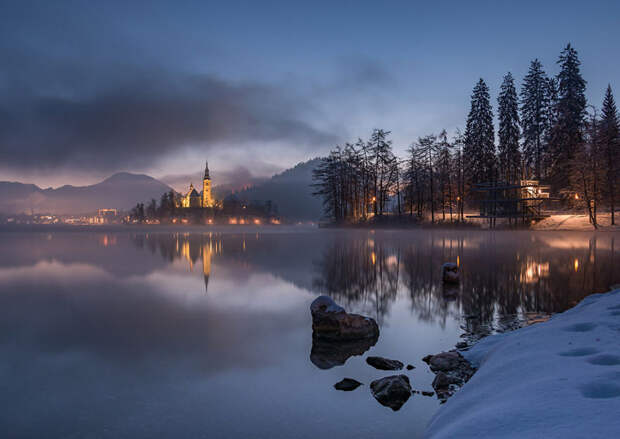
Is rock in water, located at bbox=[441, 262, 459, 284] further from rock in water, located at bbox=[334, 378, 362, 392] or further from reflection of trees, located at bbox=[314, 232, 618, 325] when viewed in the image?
rock in water, located at bbox=[334, 378, 362, 392]

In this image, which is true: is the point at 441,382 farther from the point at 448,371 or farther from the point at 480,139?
the point at 480,139

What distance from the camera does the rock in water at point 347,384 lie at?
18.8 feet

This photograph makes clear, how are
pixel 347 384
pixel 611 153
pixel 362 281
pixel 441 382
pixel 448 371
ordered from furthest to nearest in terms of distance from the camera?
pixel 611 153, pixel 362 281, pixel 448 371, pixel 347 384, pixel 441 382

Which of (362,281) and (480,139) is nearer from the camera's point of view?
(362,281)

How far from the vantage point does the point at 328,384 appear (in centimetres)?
597

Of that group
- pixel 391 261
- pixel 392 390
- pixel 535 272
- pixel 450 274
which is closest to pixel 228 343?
pixel 392 390

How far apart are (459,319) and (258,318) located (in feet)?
18.2

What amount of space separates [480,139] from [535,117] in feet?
32.4

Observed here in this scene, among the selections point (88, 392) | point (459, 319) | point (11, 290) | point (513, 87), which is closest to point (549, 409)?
point (88, 392)

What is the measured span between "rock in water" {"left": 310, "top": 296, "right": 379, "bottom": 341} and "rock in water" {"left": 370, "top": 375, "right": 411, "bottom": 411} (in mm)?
2253

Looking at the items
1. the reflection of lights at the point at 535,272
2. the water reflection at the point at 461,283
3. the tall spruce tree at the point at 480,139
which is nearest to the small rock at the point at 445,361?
the water reflection at the point at 461,283

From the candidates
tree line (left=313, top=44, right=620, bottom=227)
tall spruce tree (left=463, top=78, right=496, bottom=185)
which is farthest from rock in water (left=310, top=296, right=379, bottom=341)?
tall spruce tree (left=463, top=78, right=496, bottom=185)

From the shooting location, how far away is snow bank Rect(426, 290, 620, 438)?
2.64 metres

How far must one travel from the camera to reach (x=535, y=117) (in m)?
60.0
